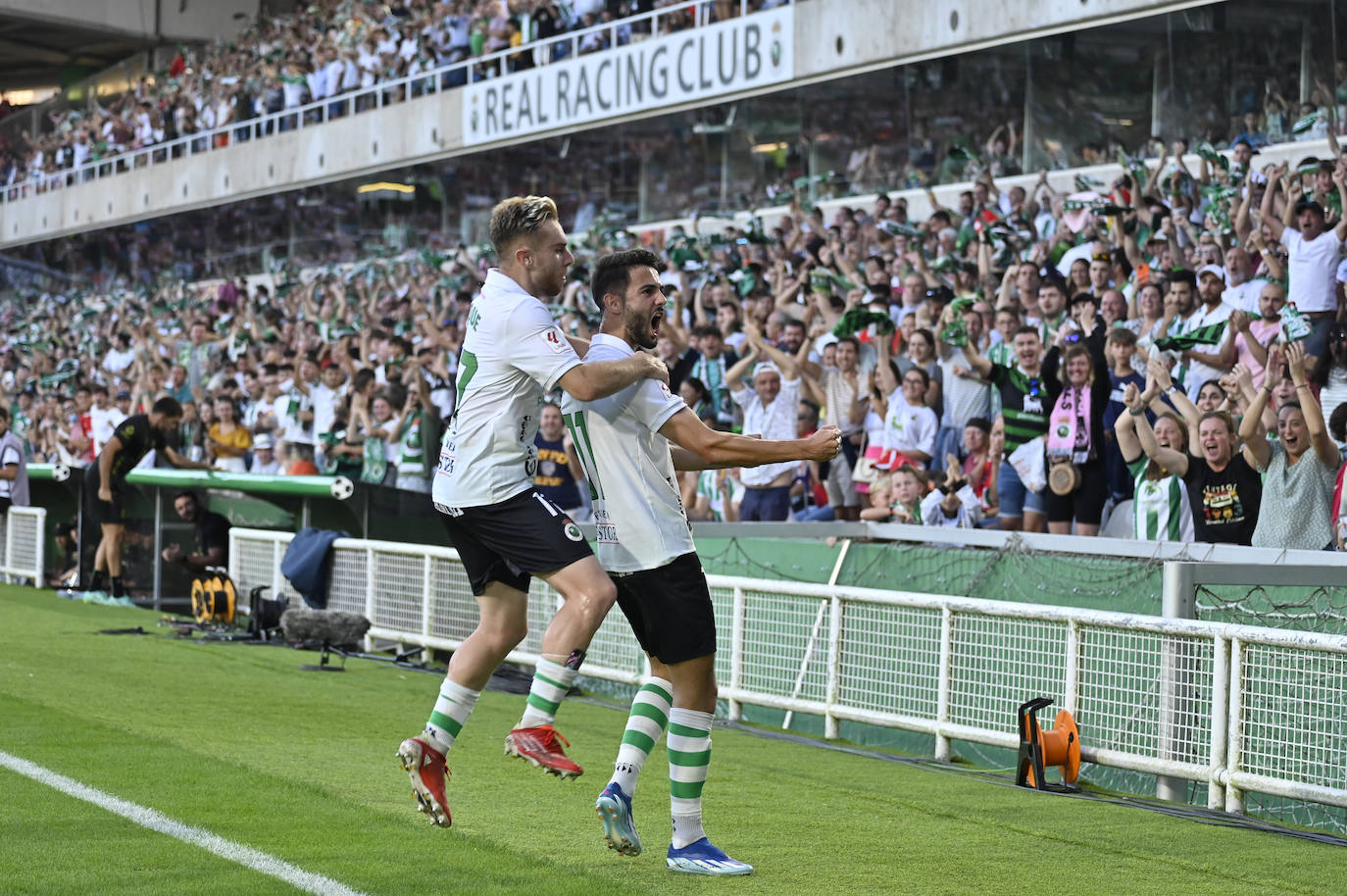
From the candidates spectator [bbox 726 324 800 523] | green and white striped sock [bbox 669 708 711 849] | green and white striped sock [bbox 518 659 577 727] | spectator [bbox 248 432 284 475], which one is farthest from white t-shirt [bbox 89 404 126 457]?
green and white striped sock [bbox 669 708 711 849]

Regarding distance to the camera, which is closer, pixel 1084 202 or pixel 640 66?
pixel 1084 202

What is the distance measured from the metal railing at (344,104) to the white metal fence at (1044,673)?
1475cm

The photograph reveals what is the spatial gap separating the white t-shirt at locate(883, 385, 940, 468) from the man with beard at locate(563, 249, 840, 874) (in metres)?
6.48

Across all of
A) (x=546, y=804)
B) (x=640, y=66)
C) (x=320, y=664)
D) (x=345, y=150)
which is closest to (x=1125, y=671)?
(x=546, y=804)

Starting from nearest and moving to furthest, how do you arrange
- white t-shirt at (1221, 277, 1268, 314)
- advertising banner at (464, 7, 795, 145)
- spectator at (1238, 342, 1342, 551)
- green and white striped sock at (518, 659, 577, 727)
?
green and white striped sock at (518, 659, 577, 727)
spectator at (1238, 342, 1342, 551)
white t-shirt at (1221, 277, 1268, 314)
advertising banner at (464, 7, 795, 145)

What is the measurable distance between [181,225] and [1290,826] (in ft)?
121

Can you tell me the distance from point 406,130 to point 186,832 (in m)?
25.9

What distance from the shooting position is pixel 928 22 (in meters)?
20.3

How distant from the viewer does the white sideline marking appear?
17.0ft

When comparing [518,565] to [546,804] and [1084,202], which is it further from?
[1084,202]

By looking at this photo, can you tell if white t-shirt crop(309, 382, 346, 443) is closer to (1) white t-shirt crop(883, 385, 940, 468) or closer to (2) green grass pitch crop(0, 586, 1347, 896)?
(1) white t-shirt crop(883, 385, 940, 468)

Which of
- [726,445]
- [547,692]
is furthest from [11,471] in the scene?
[726,445]

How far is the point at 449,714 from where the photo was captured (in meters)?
5.78

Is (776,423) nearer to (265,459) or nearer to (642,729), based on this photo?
(265,459)
